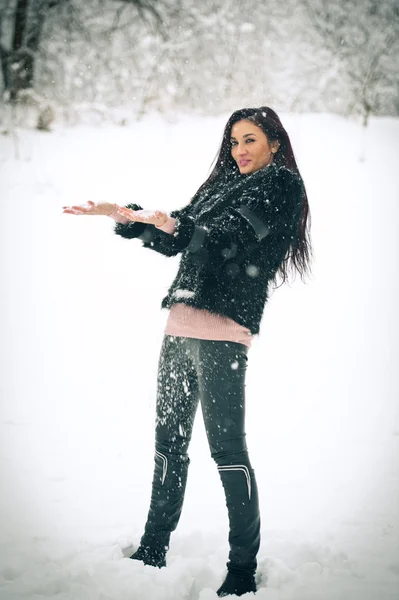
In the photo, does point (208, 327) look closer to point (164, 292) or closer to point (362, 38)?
point (164, 292)

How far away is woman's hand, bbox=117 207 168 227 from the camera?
165cm

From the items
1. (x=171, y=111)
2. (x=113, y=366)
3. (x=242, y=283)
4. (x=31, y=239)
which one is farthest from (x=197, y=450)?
(x=171, y=111)

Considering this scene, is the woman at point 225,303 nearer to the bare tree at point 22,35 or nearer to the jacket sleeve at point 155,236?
the jacket sleeve at point 155,236

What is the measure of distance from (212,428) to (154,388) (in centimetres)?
301

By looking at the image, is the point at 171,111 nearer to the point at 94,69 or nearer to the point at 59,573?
the point at 94,69

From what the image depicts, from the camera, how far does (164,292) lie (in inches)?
259

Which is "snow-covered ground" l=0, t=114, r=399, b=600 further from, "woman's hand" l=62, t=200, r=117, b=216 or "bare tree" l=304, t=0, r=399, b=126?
"bare tree" l=304, t=0, r=399, b=126

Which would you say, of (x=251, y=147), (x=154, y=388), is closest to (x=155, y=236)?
(x=251, y=147)

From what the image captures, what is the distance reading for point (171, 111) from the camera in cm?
1185

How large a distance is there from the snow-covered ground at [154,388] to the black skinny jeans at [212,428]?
260 millimetres

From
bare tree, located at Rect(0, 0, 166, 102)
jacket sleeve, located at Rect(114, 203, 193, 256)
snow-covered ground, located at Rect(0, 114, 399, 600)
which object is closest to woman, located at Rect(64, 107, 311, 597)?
jacket sleeve, located at Rect(114, 203, 193, 256)

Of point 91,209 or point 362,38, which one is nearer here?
point 91,209

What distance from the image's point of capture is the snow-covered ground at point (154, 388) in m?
2.25

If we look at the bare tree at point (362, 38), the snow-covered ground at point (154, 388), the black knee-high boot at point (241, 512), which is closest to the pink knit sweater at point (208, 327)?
the black knee-high boot at point (241, 512)
